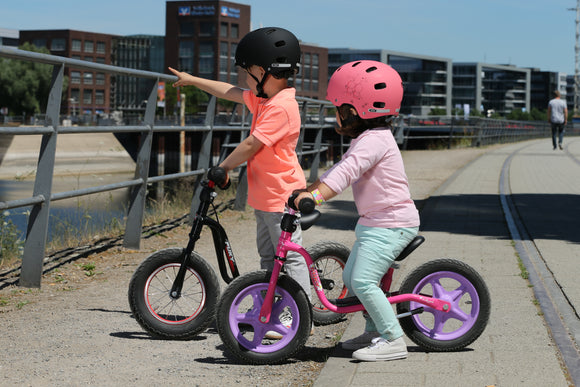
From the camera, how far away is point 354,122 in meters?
4.08

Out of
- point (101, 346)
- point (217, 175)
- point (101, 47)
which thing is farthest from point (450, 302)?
point (101, 47)

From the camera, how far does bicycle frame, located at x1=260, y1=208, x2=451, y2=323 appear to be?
4.03 meters

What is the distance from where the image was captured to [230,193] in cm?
1173

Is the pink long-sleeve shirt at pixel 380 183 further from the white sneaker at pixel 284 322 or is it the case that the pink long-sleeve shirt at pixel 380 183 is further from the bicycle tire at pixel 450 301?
the white sneaker at pixel 284 322

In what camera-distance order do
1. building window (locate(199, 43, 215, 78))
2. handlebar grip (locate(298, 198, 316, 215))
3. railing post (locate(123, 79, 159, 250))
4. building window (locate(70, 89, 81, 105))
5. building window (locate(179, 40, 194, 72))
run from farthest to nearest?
1. building window (locate(70, 89, 81, 105))
2. building window (locate(179, 40, 194, 72))
3. building window (locate(199, 43, 215, 78))
4. railing post (locate(123, 79, 159, 250))
5. handlebar grip (locate(298, 198, 316, 215))

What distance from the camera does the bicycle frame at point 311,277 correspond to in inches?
159

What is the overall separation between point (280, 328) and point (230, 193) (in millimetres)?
7618

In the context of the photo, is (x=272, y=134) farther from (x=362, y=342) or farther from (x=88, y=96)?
(x=88, y=96)

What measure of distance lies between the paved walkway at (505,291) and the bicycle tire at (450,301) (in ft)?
0.27

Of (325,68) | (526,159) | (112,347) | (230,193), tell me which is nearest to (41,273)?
(112,347)

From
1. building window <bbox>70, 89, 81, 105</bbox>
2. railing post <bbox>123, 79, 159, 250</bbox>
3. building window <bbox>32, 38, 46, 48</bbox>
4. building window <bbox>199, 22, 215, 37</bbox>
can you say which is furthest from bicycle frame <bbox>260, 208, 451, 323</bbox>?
building window <bbox>32, 38, 46, 48</bbox>

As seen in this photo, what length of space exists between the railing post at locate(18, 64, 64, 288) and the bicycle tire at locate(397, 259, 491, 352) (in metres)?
2.72

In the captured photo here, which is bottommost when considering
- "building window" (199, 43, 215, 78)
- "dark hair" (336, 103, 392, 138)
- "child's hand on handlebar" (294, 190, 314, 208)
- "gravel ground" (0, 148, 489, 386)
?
"gravel ground" (0, 148, 489, 386)

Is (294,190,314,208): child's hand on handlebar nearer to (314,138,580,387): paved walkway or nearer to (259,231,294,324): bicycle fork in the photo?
(259,231,294,324): bicycle fork
